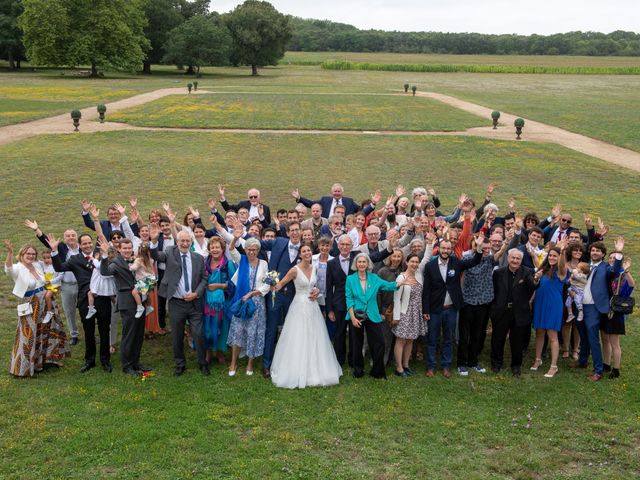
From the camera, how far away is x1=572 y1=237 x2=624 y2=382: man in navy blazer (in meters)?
8.17

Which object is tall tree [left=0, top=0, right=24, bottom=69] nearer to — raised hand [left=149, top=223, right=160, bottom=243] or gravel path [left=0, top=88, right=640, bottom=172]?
gravel path [left=0, top=88, right=640, bottom=172]

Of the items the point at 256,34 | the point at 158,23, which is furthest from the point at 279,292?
the point at 158,23

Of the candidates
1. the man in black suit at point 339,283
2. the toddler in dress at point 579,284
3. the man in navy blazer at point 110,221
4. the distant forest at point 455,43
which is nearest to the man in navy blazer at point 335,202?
the man in black suit at point 339,283

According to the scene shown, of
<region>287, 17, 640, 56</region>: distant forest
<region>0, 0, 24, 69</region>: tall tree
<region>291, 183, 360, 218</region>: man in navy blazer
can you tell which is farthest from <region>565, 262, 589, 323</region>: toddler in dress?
<region>287, 17, 640, 56</region>: distant forest

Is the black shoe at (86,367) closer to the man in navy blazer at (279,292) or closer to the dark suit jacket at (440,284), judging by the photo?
the man in navy blazer at (279,292)

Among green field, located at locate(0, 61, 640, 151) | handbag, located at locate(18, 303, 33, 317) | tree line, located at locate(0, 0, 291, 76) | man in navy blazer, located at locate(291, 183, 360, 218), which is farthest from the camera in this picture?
tree line, located at locate(0, 0, 291, 76)

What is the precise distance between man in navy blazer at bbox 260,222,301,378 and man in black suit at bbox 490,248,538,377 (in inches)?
114

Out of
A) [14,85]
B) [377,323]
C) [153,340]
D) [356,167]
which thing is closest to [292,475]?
[377,323]

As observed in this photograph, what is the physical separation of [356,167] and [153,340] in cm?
1632

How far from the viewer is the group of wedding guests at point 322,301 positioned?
26.7ft

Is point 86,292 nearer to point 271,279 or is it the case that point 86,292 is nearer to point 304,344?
point 271,279

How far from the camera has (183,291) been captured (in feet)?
27.0

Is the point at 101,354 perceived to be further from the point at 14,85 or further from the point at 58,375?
the point at 14,85

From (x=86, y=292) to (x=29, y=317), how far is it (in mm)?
817
